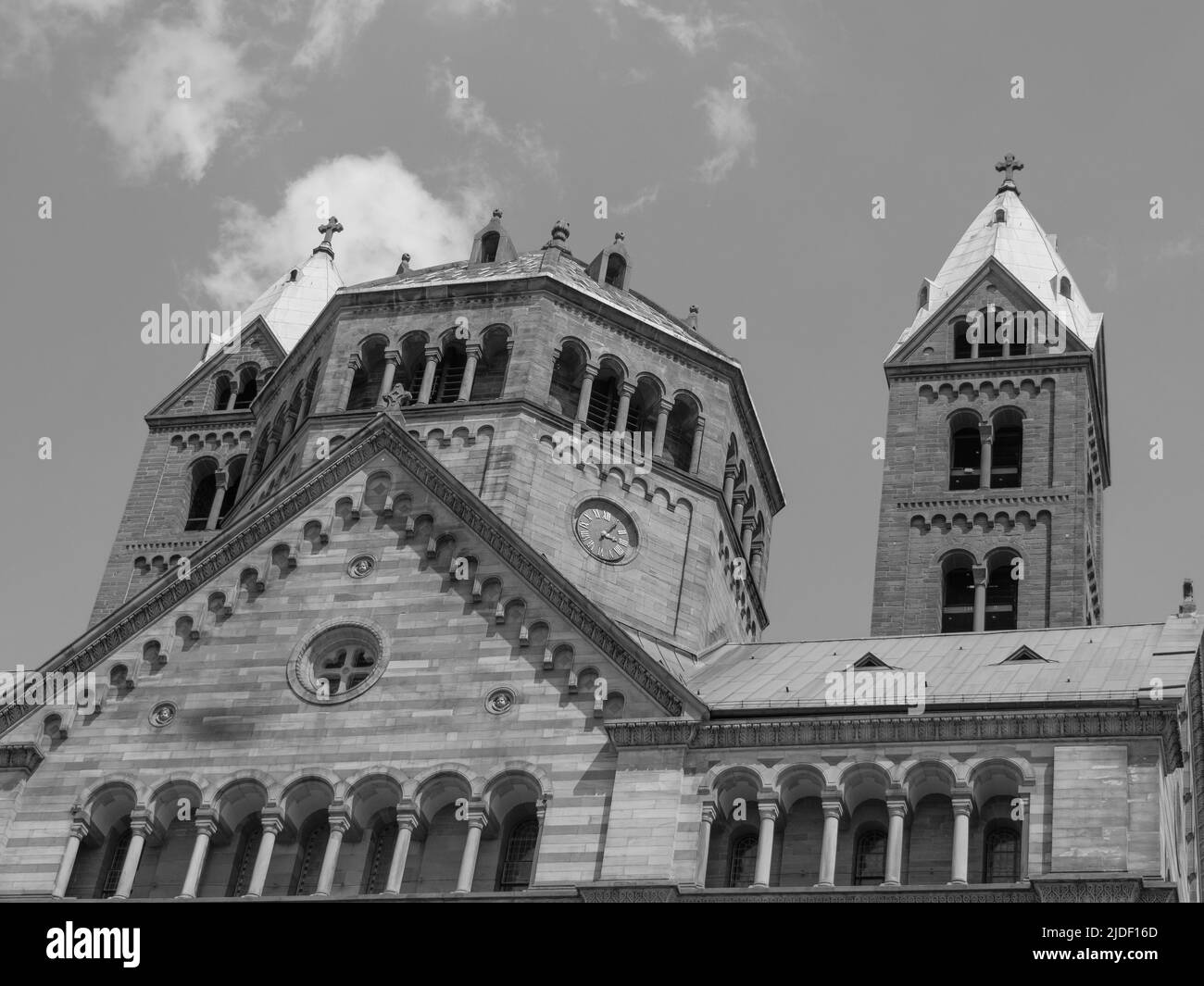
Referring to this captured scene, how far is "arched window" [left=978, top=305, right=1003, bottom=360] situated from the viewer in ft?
269

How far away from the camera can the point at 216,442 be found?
8281 centimetres

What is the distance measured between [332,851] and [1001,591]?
105 ft

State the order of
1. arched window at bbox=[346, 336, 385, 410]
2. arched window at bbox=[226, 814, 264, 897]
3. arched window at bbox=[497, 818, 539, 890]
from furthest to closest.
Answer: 1. arched window at bbox=[346, 336, 385, 410]
2. arched window at bbox=[226, 814, 264, 897]
3. arched window at bbox=[497, 818, 539, 890]

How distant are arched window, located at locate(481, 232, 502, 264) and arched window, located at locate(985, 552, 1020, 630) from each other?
714 inches

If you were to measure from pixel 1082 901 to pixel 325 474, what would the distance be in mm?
20846

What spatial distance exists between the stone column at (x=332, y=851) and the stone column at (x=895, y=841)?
435 inches

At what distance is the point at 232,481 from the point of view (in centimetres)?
8106

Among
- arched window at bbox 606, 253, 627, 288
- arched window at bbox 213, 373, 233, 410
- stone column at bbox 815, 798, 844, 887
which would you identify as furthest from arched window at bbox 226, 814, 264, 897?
arched window at bbox 213, 373, 233, 410

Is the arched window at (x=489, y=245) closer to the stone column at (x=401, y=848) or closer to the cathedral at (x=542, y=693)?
the cathedral at (x=542, y=693)

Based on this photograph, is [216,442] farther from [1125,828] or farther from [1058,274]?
[1125,828]

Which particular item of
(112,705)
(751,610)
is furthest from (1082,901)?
(751,610)

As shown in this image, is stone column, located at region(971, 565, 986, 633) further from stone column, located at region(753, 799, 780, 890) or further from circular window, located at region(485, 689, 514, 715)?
stone column, located at region(753, 799, 780, 890)

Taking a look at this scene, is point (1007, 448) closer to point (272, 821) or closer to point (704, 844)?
point (704, 844)

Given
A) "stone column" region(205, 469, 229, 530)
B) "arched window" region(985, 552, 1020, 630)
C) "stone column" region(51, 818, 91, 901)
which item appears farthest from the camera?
"stone column" region(205, 469, 229, 530)
